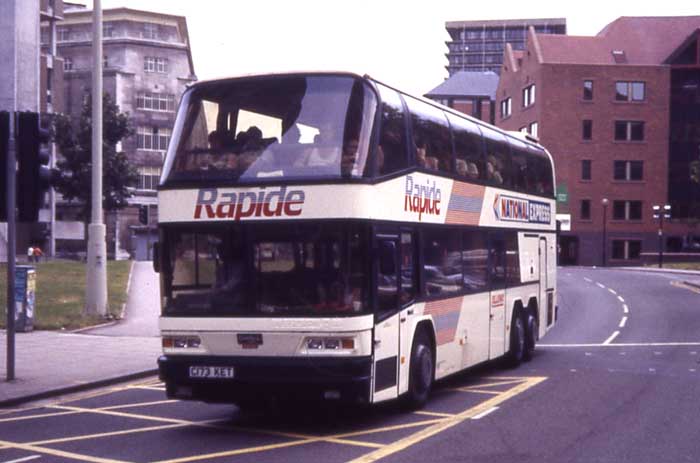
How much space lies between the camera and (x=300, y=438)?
10.8 m

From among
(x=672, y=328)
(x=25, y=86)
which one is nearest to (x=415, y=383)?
(x=672, y=328)

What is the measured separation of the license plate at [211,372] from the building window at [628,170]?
72.0m

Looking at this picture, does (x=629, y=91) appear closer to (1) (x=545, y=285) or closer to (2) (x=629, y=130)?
(2) (x=629, y=130)

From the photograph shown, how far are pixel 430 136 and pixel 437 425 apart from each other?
4.00 metres

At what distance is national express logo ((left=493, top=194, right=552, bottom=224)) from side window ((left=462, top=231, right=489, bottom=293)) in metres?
0.94

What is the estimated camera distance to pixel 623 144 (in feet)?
261

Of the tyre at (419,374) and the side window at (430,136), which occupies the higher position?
the side window at (430,136)

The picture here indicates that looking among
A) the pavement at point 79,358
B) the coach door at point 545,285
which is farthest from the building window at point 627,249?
the coach door at point 545,285

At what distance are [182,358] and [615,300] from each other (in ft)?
94.8

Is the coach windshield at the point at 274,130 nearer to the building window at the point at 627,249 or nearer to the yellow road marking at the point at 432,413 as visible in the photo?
the yellow road marking at the point at 432,413

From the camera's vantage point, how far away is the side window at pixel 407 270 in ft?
40.3

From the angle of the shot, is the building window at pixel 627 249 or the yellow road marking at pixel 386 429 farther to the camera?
the building window at pixel 627 249

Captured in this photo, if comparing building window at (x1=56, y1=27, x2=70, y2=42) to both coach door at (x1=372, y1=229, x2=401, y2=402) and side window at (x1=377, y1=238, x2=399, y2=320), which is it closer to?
coach door at (x1=372, y1=229, x2=401, y2=402)

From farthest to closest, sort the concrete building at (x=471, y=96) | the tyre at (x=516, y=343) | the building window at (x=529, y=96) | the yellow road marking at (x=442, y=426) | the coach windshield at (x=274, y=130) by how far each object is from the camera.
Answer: the concrete building at (x=471, y=96)
the building window at (x=529, y=96)
the tyre at (x=516, y=343)
the coach windshield at (x=274, y=130)
the yellow road marking at (x=442, y=426)
